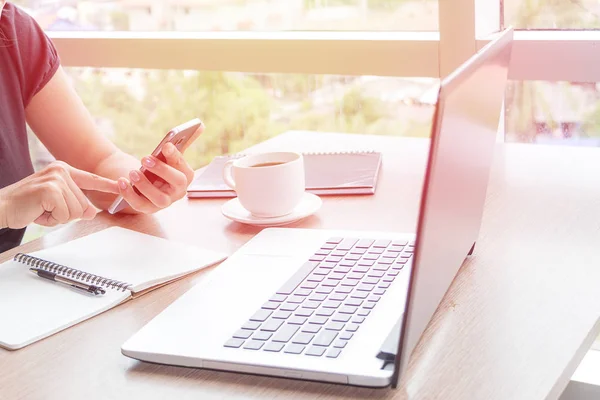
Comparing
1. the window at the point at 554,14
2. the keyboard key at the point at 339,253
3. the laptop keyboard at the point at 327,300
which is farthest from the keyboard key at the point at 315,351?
the window at the point at 554,14

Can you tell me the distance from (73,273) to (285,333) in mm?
316

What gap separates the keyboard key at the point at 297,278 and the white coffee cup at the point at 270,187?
0.18 meters

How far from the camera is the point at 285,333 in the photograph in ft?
2.66

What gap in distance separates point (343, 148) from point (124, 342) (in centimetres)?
77

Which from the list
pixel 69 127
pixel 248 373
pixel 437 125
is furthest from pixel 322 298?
pixel 69 127

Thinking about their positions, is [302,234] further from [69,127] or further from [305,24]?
[305,24]

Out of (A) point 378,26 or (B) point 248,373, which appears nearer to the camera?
(B) point 248,373

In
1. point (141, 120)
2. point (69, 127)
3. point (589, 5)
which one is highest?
point (589, 5)

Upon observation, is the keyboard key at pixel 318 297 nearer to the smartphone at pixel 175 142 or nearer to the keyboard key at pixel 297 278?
the keyboard key at pixel 297 278

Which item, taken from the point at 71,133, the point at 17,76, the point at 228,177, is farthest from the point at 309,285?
the point at 17,76

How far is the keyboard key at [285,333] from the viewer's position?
0.80m

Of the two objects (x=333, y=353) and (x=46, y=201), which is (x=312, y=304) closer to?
(x=333, y=353)

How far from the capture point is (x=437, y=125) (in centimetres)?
63

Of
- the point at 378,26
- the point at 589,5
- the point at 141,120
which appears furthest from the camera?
the point at 141,120
